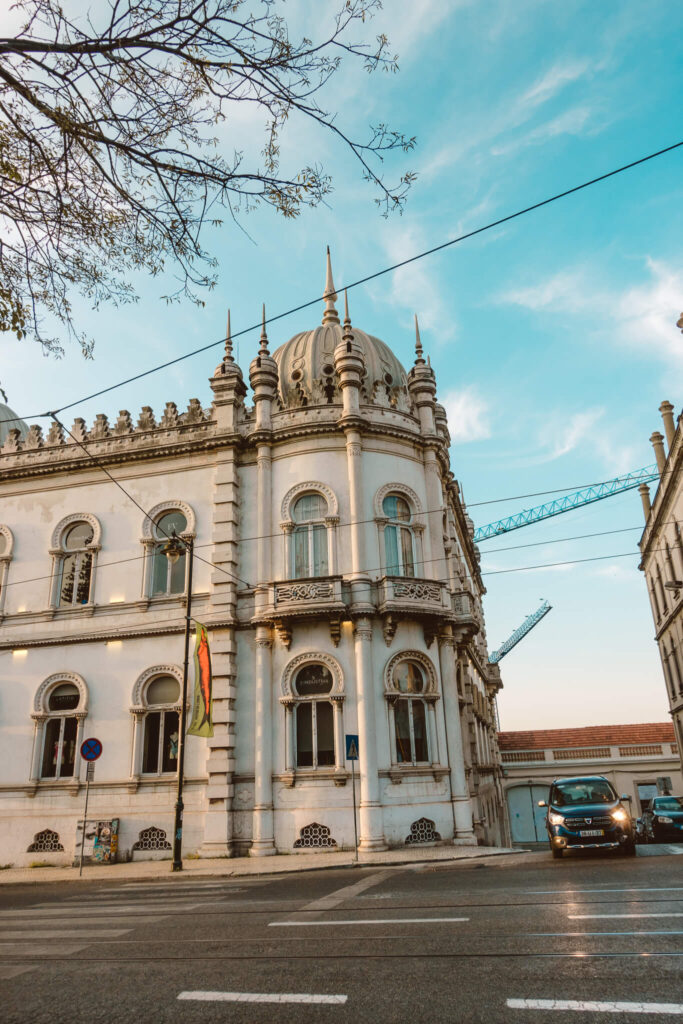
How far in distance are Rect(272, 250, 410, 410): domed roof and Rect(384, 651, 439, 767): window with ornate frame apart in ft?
30.1

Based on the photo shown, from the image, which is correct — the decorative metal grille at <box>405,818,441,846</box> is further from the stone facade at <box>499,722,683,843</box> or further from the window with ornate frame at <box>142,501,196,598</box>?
the stone facade at <box>499,722,683,843</box>

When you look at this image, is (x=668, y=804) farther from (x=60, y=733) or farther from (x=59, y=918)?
(x=59, y=918)

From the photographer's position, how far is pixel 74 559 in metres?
25.1

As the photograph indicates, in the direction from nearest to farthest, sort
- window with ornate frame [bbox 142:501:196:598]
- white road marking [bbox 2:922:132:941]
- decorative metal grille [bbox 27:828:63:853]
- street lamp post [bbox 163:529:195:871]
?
white road marking [bbox 2:922:132:941] → street lamp post [bbox 163:529:195:871] → decorative metal grille [bbox 27:828:63:853] → window with ornate frame [bbox 142:501:196:598]

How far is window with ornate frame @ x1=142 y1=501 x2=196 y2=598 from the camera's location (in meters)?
23.7

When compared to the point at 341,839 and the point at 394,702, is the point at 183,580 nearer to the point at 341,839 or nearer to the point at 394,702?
the point at 394,702

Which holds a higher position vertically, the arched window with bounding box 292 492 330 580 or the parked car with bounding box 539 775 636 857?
the arched window with bounding box 292 492 330 580

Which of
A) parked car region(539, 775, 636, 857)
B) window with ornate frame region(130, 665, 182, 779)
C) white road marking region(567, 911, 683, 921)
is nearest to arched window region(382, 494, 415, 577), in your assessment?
window with ornate frame region(130, 665, 182, 779)

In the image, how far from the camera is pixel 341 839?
20.0m

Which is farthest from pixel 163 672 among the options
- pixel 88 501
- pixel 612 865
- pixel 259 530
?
pixel 612 865

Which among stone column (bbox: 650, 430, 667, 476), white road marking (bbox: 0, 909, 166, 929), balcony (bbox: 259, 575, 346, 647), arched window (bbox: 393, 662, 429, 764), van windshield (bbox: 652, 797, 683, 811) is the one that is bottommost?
white road marking (bbox: 0, 909, 166, 929)

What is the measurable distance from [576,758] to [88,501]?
3616 centimetres

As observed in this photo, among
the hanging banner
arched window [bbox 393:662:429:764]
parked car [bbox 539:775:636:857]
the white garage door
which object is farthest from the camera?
the white garage door

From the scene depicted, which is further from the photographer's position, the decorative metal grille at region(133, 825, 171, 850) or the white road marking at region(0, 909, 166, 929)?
the decorative metal grille at region(133, 825, 171, 850)
